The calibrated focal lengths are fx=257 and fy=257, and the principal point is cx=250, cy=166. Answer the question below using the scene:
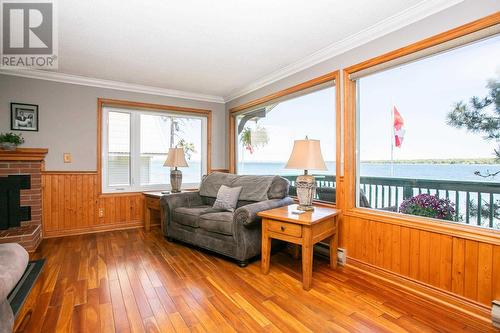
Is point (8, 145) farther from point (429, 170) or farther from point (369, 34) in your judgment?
point (429, 170)

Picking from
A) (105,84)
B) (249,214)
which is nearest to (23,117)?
(105,84)

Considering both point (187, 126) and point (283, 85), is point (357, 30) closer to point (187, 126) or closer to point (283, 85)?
point (283, 85)

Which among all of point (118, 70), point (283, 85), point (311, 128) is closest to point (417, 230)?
point (311, 128)

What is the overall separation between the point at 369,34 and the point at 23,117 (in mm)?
4458

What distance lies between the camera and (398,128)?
251 centimetres

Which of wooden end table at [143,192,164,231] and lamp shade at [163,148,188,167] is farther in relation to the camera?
lamp shade at [163,148,188,167]

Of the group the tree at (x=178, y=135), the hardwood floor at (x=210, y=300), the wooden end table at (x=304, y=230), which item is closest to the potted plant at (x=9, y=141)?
the hardwood floor at (x=210, y=300)

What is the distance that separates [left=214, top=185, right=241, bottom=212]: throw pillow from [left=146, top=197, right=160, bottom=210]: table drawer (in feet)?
3.41

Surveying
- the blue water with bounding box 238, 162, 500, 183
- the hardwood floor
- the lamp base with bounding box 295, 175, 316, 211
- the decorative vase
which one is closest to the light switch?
the decorative vase

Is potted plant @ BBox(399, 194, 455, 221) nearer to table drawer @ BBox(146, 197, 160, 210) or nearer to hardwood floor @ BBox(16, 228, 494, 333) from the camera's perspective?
hardwood floor @ BBox(16, 228, 494, 333)

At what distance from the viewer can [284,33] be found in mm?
2568

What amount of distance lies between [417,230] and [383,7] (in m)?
1.89

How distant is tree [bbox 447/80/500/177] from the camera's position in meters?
1.87

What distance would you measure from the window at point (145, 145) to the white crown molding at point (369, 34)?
194 cm
